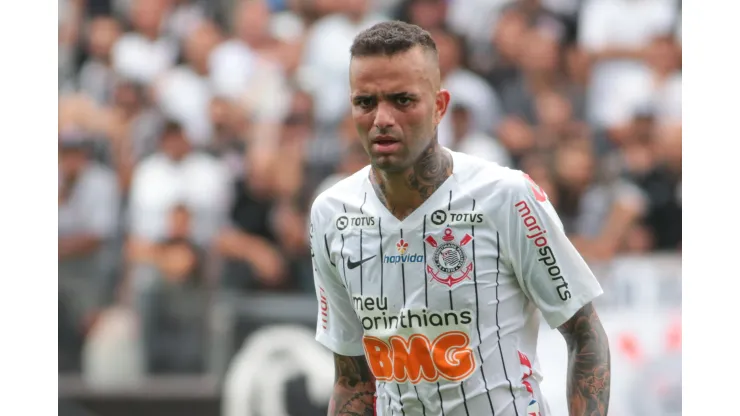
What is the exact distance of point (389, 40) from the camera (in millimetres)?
3562

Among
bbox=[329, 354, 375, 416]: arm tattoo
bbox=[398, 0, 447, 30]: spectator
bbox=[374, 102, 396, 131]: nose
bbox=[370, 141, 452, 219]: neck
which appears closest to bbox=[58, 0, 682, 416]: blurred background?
bbox=[398, 0, 447, 30]: spectator

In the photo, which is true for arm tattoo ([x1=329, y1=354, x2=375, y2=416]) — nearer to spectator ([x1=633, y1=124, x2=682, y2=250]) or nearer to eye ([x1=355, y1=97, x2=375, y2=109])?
eye ([x1=355, y1=97, x2=375, y2=109])

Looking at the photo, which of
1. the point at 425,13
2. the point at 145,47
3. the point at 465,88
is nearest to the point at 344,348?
the point at 465,88

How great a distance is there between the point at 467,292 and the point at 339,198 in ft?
2.05

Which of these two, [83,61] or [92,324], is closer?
[92,324]

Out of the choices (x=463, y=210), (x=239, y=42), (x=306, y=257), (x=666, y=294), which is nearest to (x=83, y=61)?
(x=239, y=42)

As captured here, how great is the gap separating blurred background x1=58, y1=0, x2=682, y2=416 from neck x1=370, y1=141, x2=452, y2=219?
433 centimetres

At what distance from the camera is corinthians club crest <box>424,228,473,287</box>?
3.62 metres

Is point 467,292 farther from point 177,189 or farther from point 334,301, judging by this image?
point 177,189

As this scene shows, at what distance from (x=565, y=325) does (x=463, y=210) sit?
0.52 m

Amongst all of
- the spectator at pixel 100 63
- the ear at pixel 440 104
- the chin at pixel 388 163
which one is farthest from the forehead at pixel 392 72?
the spectator at pixel 100 63

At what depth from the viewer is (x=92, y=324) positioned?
9.14 metres

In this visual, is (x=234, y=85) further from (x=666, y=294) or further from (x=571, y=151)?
(x=666, y=294)
